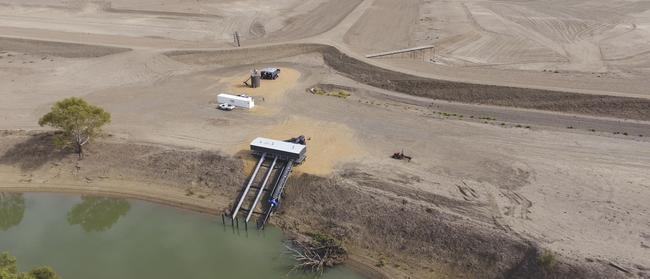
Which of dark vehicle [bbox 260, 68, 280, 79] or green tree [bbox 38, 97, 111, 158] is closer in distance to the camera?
green tree [bbox 38, 97, 111, 158]

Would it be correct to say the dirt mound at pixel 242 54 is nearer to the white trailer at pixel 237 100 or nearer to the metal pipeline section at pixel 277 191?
the white trailer at pixel 237 100

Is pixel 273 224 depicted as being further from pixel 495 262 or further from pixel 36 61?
pixel 36 61

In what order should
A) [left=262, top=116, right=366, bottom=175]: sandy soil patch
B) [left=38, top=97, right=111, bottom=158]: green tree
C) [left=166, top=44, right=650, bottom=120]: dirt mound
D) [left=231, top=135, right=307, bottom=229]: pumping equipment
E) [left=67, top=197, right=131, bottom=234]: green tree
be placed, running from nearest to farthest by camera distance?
[left=231, top=135, right=307, bottom=229]: pumping equipment → [left=67, top=197, right=131, bottom=234]: green tree → [left=262, top=116, right=366, bottom=175]: sandy soil patch → [left=38, top=97, right=111, bottom=158]: green tree → [left=166, top=44, right=650, bottom=120]: dirt mound

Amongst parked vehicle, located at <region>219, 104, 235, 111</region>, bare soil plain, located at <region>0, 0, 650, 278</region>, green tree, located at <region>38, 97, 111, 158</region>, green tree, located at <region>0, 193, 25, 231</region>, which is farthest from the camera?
parked vehicle, located at <region>219, 104, 235, 111</region>

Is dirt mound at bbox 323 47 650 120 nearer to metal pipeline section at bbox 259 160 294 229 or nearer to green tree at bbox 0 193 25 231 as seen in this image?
metal pipeline section at bbox 259 160 294 229

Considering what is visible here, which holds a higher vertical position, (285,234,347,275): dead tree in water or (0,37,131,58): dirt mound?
(0,37,131,58): dirt mound

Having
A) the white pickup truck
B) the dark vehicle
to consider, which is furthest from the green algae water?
the dark vehicle

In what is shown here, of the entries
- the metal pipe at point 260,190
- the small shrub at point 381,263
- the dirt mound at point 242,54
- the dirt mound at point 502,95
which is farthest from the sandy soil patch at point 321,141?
the dirt mound at point 242,54

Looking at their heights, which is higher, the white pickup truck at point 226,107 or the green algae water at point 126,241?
the white pickup truck at point 226,107
